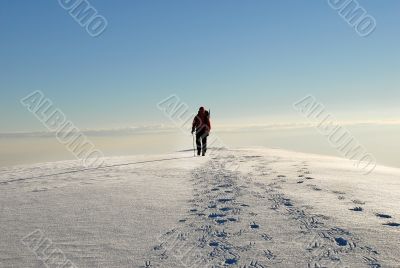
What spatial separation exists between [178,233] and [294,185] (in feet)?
15.4

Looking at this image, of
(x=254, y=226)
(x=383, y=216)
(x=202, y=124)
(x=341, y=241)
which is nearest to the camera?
(x=341, y=241)

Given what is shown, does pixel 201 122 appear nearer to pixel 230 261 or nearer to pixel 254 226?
pixel 254 226

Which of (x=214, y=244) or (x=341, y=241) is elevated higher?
(x=341, y=241)

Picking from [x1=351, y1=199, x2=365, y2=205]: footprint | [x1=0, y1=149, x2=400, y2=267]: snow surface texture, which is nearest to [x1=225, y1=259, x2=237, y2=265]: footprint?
[x1=0, y1=149, x2=400, y2=267]: snow surface texture

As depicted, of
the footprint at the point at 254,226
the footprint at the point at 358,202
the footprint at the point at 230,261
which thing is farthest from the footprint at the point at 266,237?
the footprint at the point at 358,202

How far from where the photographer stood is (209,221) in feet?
23.1

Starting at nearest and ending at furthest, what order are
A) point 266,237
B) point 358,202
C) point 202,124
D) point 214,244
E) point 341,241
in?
point 341,241
point 214,244
point 266,237
point 358,202
point 202,124

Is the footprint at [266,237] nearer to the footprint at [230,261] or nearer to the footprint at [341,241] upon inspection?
the footprint at [230,261]

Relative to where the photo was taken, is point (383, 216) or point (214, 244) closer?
point (214, 244)

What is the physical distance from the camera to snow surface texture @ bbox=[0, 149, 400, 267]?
5449mm

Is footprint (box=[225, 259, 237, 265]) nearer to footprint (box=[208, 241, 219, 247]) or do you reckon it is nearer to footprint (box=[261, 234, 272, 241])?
footprint (box=[208, 241, 219, 247])

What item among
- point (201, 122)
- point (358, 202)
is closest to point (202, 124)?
point (201, 122)

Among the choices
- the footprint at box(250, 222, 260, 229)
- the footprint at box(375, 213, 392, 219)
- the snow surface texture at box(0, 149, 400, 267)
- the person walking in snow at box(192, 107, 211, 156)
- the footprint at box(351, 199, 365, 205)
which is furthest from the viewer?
the person walking in snow at box(192, 107, 211, 156)

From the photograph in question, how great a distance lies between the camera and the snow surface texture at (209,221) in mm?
5449
